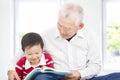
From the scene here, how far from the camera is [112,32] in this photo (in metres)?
3.64

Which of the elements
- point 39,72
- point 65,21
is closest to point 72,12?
point 65,21

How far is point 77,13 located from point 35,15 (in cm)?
194

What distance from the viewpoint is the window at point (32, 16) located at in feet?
11.8

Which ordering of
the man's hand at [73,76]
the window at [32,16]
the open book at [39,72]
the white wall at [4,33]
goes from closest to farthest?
the open book at [39,72]
the man's hand at [73,76]
the white wall at [4,33]
the window at [32,16]

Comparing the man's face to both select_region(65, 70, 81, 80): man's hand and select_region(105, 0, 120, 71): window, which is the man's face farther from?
select_region(105, 0, 120, 71): window

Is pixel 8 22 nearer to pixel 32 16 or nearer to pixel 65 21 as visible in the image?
pixel 32 16

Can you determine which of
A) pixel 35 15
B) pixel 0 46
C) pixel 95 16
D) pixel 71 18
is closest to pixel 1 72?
pixel 0 46

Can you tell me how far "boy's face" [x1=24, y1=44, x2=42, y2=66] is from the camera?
1.68m

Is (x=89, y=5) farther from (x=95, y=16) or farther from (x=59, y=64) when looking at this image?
(x=59, y=64)

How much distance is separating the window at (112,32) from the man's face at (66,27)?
1940 millimetres

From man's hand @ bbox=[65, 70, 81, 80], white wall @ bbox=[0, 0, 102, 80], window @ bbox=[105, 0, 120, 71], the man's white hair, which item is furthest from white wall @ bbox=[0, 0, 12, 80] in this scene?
man's hand @ bbox=[65, 70, 81, 80]

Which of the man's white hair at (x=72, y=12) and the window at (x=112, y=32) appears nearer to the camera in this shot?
the man's white hair at (x=72, y=12)

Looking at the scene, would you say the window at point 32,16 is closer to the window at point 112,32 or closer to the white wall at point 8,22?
the white wall at point 8,22

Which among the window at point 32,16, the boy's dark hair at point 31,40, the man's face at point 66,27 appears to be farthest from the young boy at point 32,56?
the window at point 32,16
